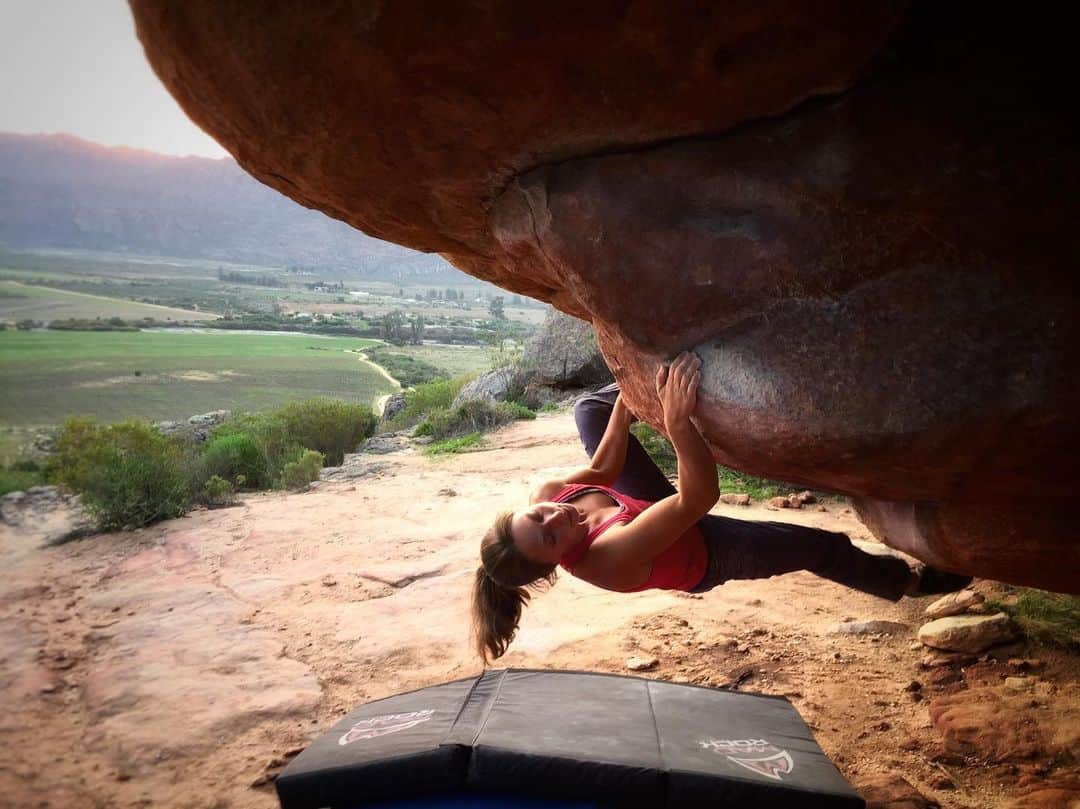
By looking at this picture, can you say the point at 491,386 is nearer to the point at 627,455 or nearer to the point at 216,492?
the point at 216,492

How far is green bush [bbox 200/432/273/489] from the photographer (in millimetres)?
9398

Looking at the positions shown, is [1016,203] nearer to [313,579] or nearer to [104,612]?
[313,579]

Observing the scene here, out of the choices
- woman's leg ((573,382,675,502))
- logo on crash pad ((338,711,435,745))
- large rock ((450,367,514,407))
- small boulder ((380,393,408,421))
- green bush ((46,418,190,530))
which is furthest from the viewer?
small boulder ((380,393,408,421))

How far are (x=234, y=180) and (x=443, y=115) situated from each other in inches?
1486

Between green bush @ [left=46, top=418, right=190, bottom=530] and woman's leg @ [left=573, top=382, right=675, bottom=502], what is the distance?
6.32 m

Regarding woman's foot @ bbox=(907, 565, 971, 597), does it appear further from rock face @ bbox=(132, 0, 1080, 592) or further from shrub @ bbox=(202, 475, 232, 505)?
shrub @ bbox=(202, 475, 232, 505)

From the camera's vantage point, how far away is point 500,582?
8.46 ft

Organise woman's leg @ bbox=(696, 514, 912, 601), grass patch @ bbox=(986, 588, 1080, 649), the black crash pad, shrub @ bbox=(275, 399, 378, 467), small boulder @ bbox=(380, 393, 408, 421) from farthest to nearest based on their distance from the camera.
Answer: small boulder @ bbox=(380, 393, 408, 421)
shrub @ bbox=(275, 399, 378, 467)
grass patch @ bbox=(986, 588, 1080, 649)
woman's leg @ bbox=(696, 514, 912, 601)
the black crash pad

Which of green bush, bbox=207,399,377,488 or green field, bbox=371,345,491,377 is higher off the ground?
green field, bbox=371,345,491,377

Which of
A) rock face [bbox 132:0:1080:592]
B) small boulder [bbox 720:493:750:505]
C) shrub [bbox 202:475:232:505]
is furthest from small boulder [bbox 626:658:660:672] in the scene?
shrub [bbox 202:475:232:505]

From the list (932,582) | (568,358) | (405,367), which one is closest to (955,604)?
(932,582)

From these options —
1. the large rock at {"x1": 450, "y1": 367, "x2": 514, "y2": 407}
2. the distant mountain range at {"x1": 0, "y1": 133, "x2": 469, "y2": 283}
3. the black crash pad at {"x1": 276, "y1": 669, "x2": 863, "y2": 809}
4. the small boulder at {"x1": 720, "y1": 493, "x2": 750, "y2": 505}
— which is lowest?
the black crash pad at {"x1": 276, "y1": 669, "x2": 863, "y2": 809}

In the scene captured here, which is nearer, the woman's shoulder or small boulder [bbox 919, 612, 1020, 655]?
the woman's shoulder

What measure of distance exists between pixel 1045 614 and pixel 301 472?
8097 mm
